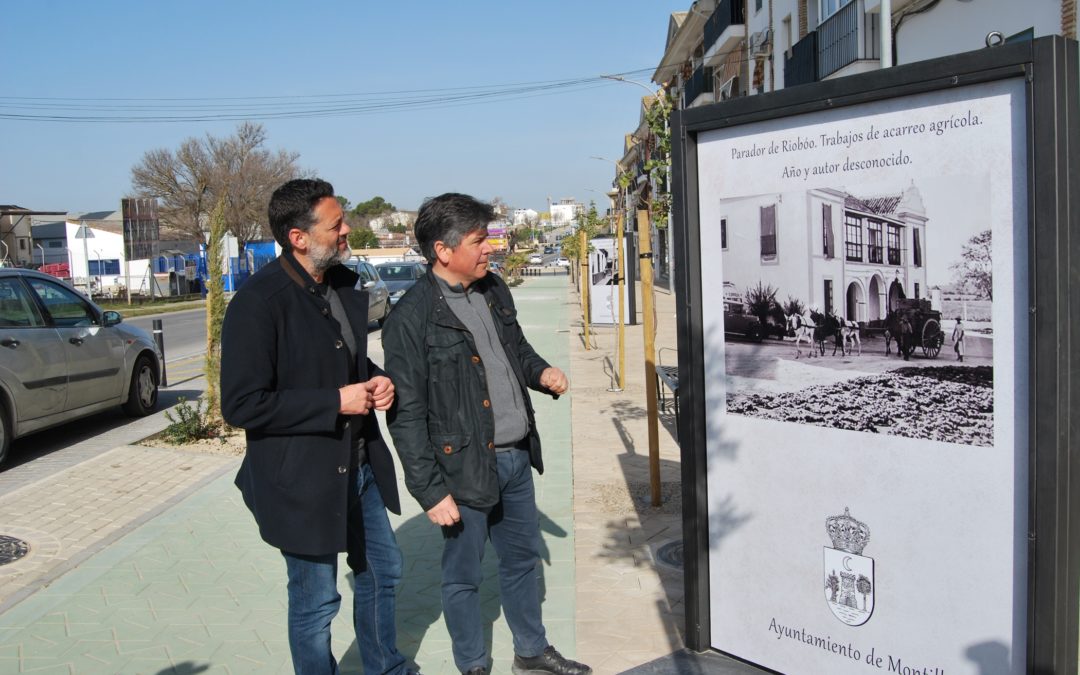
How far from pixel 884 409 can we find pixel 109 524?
528cm

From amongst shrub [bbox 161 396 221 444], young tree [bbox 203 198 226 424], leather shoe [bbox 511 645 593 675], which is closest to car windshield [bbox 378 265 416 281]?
young tree [bbox 203 198 226 424]

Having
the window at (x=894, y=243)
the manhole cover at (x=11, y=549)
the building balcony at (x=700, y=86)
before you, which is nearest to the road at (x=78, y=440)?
the manhole cover at (x=11, y=549)

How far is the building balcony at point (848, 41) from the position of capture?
63.0 ft

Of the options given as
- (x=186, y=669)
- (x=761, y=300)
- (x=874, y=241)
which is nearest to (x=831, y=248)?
(x=874, y=241)

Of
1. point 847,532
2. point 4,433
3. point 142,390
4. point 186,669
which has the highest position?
point 847,532

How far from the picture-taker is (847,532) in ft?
10.2

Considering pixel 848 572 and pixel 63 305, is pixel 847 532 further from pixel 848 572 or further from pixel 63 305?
pixel 63 305

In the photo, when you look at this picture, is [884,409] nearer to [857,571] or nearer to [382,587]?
[857,571]

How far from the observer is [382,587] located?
3459mm

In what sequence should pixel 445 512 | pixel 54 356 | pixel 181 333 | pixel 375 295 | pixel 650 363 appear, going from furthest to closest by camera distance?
pixel 181 333
pixel 375 295
pixel 54 356
pixel 650 363
pixel 445 512

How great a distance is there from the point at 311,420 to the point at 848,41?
64.5 feet

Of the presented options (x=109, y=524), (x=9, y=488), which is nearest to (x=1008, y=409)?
(x=109, y=524)

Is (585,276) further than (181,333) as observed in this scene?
No

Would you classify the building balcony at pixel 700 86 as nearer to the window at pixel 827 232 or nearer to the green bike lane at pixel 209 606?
the green bike lane at pixel 209 606
